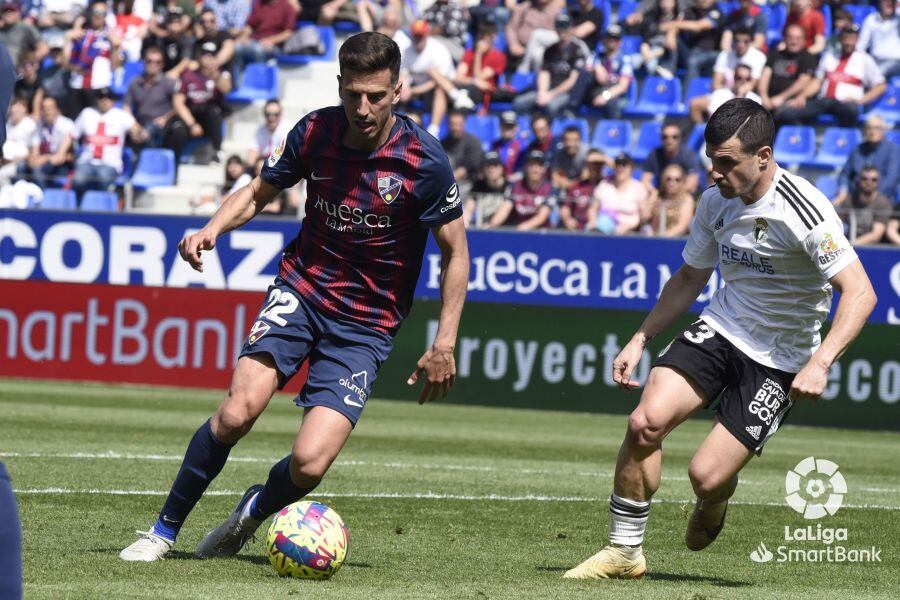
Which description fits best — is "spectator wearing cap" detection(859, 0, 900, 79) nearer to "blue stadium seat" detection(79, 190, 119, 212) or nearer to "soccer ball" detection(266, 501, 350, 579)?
"blue stadium seat" detection(79, 190, 119, 212)

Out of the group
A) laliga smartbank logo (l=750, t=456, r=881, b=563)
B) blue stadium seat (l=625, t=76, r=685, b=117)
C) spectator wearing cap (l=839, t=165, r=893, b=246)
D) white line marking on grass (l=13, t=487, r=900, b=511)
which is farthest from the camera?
blue stadium seat (l=625, t=76, r=685, b=117)

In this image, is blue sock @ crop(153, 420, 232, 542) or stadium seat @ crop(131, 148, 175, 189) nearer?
blue sock @ crop(153, 420, 232, 542)

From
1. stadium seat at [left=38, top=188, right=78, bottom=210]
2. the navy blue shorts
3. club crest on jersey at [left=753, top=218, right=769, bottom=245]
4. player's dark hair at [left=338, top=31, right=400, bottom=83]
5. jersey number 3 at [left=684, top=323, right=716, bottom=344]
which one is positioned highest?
player's dark hair at [left=338, top=31, right=400, bottom=83]

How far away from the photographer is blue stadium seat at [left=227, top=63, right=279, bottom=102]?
2358cm

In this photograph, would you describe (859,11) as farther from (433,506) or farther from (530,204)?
(433,506)

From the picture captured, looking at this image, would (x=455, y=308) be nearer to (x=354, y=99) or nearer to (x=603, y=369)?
(x=354, y=99)

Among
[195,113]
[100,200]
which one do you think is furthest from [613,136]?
[100,200]

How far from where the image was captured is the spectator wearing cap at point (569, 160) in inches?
776

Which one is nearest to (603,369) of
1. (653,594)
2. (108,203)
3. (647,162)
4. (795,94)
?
(647,162)

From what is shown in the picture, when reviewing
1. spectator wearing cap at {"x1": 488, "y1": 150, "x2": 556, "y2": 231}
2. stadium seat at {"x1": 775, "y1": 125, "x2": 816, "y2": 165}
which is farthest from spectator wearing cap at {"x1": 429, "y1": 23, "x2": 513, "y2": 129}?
stadium seat at {"x1": 775, "y1": 125, "x2": 816, "y2": 165}

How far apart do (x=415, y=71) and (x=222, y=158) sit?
3110 mm

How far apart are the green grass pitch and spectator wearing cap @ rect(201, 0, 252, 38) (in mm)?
9556

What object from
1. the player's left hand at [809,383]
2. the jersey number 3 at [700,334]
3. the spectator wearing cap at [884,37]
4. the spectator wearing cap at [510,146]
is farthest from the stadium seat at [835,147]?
the player's left hand at [809,383]

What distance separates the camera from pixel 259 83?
2369cm
